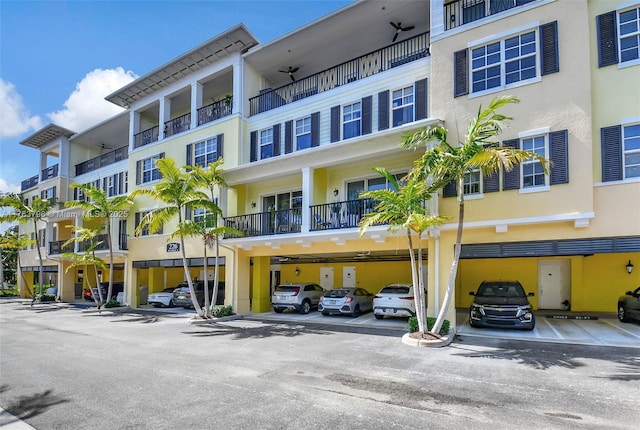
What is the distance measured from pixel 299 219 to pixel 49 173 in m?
26.8

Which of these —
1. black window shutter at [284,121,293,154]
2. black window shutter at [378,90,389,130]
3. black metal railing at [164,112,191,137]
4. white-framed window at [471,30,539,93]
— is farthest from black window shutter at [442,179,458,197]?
black metal railing at [164,112,191,137]

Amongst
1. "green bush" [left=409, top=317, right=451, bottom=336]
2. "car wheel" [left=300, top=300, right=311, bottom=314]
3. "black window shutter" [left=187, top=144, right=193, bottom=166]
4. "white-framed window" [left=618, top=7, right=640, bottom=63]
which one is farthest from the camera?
"black window shutter" [left=187, top=144, right=193, bottom=166]

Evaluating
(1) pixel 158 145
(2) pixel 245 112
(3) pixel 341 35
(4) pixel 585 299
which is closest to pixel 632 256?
(4) pixel 585 299

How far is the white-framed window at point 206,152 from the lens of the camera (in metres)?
19.3

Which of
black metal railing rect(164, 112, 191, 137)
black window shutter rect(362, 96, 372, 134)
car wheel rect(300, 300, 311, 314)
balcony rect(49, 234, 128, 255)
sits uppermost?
black metal railing rect(164, 112, 191, 137)

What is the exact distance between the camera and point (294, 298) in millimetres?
17547

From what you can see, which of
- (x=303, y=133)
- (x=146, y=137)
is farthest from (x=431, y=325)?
(x=146, y=137)

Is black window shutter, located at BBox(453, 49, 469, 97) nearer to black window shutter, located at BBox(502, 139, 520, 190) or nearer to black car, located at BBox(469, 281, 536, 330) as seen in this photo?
black window shutter, located at BBox(502, 139, 520, 190)

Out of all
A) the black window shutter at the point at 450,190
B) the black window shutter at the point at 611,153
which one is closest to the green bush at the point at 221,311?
the black window shutter at the point at 450,190

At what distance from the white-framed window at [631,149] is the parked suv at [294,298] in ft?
41.5

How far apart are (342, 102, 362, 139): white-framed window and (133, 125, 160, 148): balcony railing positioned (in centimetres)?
1267

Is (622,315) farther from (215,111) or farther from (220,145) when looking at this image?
(215,111)

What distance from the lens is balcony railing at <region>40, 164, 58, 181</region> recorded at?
31.0 meters

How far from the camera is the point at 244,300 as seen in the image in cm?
1805
